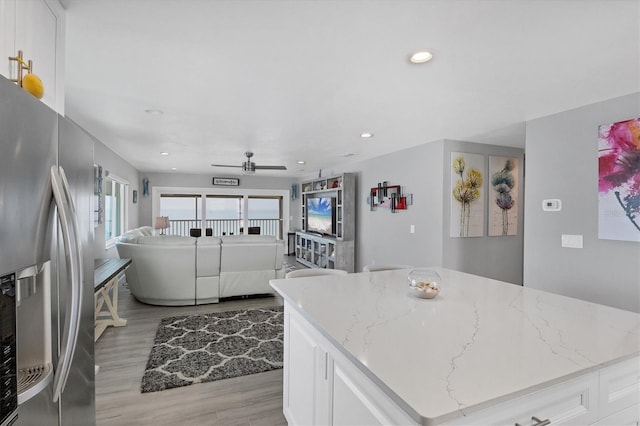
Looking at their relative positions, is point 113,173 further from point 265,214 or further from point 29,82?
point 29,82

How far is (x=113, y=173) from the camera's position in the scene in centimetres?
504

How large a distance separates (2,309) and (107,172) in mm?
4728

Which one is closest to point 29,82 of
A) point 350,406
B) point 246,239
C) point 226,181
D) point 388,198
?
point 350,406

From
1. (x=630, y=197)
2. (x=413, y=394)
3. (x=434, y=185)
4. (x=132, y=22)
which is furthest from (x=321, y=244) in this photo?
(x=413, y=394)

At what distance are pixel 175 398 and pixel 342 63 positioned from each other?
8.71 ft

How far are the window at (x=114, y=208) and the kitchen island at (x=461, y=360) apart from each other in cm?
443

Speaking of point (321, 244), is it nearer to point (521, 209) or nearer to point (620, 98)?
point (521, 209)

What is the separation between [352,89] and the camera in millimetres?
2467

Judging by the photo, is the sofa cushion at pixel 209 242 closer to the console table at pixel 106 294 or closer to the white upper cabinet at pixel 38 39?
the console table at pixel 106 294

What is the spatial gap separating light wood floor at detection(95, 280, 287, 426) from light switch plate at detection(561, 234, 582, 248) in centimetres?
295

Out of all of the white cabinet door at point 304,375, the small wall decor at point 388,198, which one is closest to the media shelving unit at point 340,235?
the small wall decor at point 388,198

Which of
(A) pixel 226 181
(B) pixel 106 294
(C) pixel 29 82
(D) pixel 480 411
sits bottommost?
(B) pixel 106 294

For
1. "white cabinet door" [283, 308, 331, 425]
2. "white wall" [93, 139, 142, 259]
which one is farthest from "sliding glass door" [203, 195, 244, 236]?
"white cabinet door" [283, 308, 331, 425]

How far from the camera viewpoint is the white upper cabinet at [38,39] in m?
1.03
